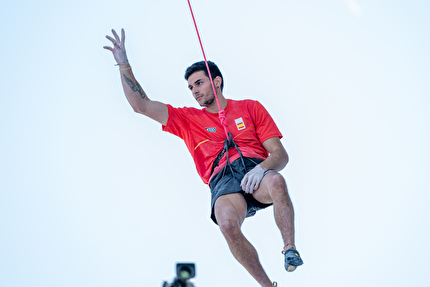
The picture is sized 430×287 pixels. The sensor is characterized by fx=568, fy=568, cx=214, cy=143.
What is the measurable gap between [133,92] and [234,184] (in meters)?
1.11

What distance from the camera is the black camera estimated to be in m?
2.47

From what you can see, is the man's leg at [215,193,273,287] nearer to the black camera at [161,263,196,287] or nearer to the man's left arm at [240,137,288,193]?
the man's left arm at [240,137,288,193]

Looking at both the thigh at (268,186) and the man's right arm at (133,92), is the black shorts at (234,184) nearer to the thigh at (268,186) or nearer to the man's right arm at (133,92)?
the thigh at (268,186)

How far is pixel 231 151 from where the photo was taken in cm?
454

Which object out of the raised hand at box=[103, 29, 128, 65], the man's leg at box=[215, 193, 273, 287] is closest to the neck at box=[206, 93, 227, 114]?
the raised hand at box=[103, 29, 128, 65]

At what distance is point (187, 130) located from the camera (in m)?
4.71

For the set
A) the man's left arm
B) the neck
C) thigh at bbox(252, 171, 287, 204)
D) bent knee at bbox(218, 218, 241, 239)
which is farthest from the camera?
the neck

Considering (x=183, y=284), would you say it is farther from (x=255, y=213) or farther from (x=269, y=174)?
(x=255, y=213)

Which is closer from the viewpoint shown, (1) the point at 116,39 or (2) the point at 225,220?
(2) the point at 225,220

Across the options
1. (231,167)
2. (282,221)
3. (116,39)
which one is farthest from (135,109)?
(282,221)

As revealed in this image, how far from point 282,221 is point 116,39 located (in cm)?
205

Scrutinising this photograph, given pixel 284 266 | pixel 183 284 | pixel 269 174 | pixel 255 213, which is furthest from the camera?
pixel 255 213

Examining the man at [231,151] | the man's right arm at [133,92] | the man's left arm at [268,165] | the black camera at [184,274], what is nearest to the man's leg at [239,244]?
the man at [231,151]

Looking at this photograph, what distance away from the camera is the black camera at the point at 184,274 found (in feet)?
8.11
